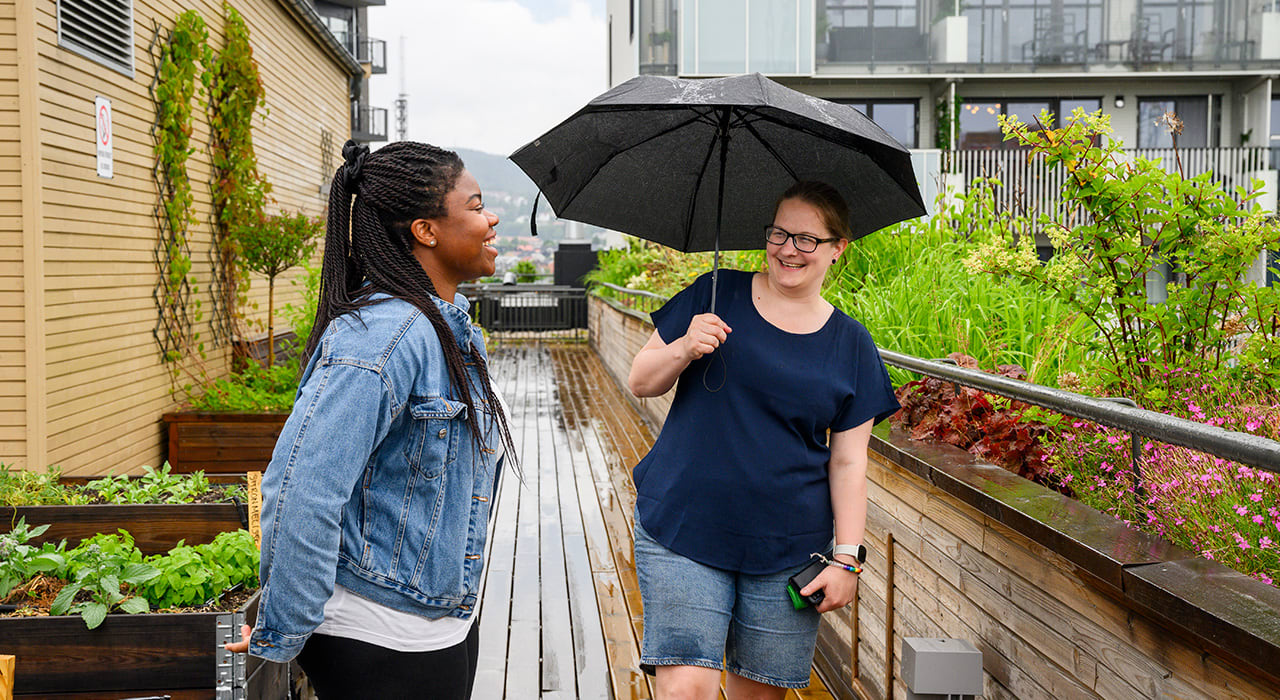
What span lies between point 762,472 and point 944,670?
2.11 ft

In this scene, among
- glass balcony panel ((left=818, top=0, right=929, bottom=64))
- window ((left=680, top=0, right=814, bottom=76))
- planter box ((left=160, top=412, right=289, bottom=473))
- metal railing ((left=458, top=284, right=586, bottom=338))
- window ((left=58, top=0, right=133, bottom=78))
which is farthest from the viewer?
metal railing ((left=458, top=284, right=586, bottom=338))

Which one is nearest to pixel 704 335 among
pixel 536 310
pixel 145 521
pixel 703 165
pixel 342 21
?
pixel 703 165

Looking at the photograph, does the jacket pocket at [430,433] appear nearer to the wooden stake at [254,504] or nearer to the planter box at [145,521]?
the wooden stake at [254,504]

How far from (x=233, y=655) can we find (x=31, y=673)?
0.58 meters

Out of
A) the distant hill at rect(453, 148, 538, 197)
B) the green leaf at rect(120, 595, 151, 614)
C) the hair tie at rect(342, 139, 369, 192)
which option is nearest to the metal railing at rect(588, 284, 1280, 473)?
the hair tie at rect(342, 139, 369, 192)

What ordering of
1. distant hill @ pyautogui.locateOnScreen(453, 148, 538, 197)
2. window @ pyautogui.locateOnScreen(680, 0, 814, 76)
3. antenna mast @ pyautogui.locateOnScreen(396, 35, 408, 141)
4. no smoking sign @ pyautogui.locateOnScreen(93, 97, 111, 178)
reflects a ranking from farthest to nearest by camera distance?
distant hill @ pyautogui.locateOnScreen(453, 148, 538, 197) → antenna mast @ pyautogui.locateOnScreen(396, 35, 408, 141) → window @ pyautogui.locateOnScreen(680, 0, 814, 76) → no smoking sign @ pyautogui.locateOnScreen(93, 97, 111, 178)

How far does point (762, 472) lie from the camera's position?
86.5 inches

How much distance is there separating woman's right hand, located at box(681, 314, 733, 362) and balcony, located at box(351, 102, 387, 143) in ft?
102

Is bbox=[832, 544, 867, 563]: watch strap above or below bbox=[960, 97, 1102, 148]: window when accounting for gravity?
below

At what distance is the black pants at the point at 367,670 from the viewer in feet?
5.41

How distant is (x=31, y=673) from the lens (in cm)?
273

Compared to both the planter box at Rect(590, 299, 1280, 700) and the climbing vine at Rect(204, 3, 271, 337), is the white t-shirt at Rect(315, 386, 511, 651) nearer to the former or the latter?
the planter box at Rect(590, 299, 1280, 700)

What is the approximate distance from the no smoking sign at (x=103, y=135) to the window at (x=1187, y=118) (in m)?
17.6

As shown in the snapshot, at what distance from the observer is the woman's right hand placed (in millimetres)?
2121
